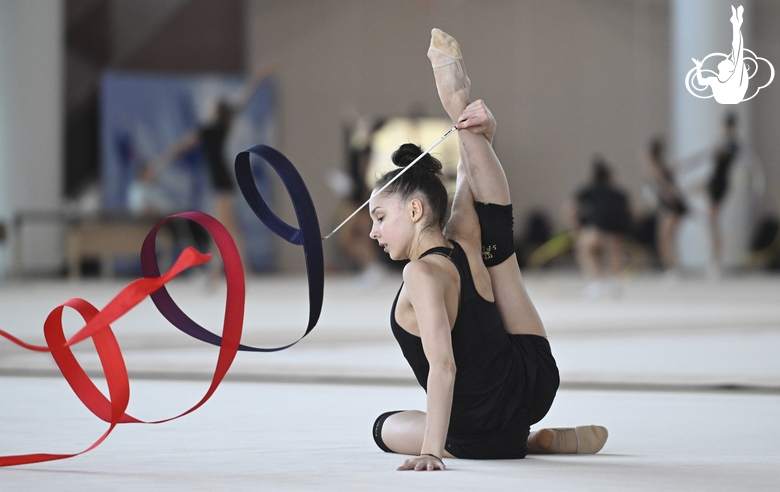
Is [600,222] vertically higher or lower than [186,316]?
higher

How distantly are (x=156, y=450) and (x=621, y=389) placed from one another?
176 centimetres

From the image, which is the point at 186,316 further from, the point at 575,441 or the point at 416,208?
the point at 575,441

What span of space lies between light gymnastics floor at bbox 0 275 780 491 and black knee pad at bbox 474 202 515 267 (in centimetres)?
45

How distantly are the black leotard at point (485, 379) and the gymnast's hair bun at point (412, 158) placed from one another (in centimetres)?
17

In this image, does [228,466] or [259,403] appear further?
[259,403]

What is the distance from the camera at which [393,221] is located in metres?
2.18

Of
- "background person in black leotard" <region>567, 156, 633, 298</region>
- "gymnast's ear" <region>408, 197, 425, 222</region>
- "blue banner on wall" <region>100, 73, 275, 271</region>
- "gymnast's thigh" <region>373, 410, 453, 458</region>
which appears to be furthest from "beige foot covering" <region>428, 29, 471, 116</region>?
"blue banner on wall" <region>100, 73, 275, 271</region>

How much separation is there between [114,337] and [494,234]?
0.87 metres

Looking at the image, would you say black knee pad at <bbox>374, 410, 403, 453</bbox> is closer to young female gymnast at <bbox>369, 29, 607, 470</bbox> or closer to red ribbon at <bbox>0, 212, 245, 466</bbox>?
young female gymnast at <bbox>369, 29, 607, 470</bbox>

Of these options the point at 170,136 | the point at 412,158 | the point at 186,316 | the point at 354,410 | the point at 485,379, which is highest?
the point at 170,136

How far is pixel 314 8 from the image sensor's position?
15.8 metres

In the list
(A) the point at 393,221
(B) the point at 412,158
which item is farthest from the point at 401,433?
(B) the point at 412,158

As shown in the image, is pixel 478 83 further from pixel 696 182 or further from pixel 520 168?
pixel 696 182

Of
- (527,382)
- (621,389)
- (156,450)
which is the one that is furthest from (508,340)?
(621,389)
